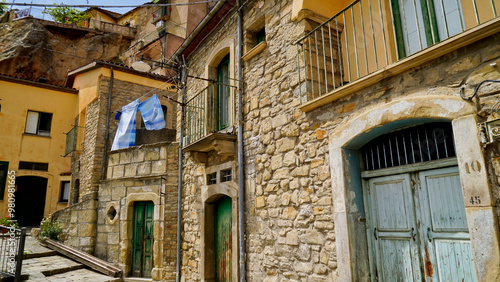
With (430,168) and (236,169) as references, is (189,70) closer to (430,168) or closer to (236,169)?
(236,169)

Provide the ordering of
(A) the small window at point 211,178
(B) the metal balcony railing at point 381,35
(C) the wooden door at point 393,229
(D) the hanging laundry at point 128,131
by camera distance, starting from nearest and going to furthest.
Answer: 1. (C) the wooden door at point 393,229
2. (B) the metal balcony railing at point 381,35
3. (A) the small window at point 211,178
4. (D) the hanging laundry at point 128,131

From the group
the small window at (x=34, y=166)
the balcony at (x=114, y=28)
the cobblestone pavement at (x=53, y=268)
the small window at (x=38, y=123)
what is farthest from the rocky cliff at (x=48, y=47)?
the cobblestone pavement at (x=53, y=268)

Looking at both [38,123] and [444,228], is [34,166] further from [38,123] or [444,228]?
[444,228]

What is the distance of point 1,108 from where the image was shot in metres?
Result: 14.2

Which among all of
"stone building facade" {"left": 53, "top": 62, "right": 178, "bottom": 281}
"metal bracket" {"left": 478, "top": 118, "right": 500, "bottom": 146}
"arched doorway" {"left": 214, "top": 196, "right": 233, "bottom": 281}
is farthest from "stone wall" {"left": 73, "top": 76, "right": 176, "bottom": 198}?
"metal bracket" {"left": 478, "top": 118, "right": 500, "bottom": 146}

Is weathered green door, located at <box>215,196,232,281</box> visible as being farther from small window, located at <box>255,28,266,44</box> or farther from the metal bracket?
the metal bracket

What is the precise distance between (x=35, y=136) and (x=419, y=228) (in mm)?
16420

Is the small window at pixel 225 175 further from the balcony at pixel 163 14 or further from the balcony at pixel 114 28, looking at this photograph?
the balcony at pixel 114 28

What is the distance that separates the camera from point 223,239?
625 centimetres

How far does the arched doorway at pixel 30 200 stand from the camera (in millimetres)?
14805

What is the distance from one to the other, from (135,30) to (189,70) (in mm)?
17961

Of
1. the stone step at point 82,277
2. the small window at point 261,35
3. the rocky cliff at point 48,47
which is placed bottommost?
the stone step at point 82,277

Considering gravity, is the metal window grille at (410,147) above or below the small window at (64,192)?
below

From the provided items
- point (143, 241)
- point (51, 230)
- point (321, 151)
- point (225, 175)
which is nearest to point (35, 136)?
point (51, 230)
